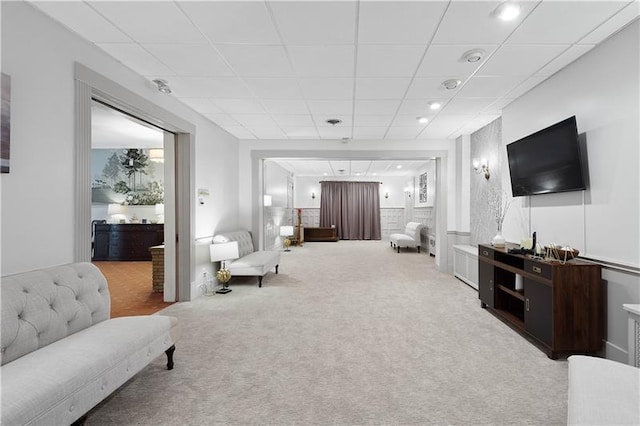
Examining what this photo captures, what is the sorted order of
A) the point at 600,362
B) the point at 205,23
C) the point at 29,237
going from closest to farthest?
the point at 600,362 → the point at 29,237 → the point at 205,23

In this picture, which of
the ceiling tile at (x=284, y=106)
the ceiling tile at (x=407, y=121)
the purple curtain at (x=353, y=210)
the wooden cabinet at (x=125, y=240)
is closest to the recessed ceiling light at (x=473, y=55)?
the ceiling tile at (x=407, y=121)

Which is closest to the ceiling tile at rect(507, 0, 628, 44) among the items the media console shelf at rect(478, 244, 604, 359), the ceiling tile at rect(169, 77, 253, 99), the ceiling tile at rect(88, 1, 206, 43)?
the media console shelf at rect(478, 244, 604, 359)

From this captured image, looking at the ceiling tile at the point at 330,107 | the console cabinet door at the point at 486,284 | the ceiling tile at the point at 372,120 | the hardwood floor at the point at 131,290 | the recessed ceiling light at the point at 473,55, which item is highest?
the ceiling tile at the point at 372,120

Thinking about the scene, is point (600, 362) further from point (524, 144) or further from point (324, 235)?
point (324, 235)

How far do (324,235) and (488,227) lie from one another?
8446 millimetres

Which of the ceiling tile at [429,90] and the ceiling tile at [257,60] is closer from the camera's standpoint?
the ceiling tile at [257,60]

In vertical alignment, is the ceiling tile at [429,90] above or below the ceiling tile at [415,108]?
below

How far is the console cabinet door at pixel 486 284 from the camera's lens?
4.05 metres

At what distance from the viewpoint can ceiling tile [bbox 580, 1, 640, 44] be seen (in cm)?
239

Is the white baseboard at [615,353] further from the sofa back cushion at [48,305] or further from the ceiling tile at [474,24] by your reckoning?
the sofa back cushion at [48,305]

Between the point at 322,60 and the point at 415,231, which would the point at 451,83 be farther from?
the point at 415,231

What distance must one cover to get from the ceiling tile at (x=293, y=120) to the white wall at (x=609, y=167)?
3.30 metres

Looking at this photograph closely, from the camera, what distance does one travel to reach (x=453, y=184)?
6680 millimetres

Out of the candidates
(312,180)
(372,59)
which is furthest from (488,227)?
(312,180)
